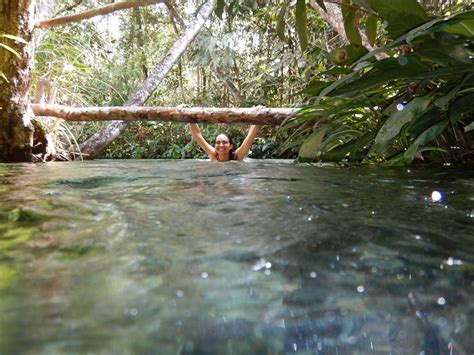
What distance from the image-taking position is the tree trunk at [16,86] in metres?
3.88

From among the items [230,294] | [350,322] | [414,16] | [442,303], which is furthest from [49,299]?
[414,16]

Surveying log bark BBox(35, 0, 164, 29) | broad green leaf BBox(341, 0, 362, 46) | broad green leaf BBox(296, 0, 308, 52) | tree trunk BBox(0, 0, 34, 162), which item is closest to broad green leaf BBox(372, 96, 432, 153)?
broad green leaf BBox(341, 0, 362, 46)

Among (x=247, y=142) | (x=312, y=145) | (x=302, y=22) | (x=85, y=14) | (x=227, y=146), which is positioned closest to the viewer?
(x=312, y=145)

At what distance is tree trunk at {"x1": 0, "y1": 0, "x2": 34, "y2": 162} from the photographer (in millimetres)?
3879

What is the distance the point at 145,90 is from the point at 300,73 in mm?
4006

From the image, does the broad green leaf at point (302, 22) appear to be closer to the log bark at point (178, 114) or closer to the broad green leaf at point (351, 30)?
the broad green leaf at point (351, 30)

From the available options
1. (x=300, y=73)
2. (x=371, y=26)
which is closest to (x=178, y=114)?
(x=371, y=26)

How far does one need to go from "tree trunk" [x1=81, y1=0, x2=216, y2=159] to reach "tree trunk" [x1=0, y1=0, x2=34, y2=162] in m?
2.02

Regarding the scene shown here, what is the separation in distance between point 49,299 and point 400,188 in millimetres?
1536

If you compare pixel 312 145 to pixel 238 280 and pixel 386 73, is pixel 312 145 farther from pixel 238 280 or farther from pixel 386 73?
pixel 238 280

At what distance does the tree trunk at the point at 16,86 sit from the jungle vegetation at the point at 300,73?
51 cm

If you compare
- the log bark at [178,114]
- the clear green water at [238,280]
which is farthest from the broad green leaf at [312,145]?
the log bark at [178,114]

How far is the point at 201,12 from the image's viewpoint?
8.50m

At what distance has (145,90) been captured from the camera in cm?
740
